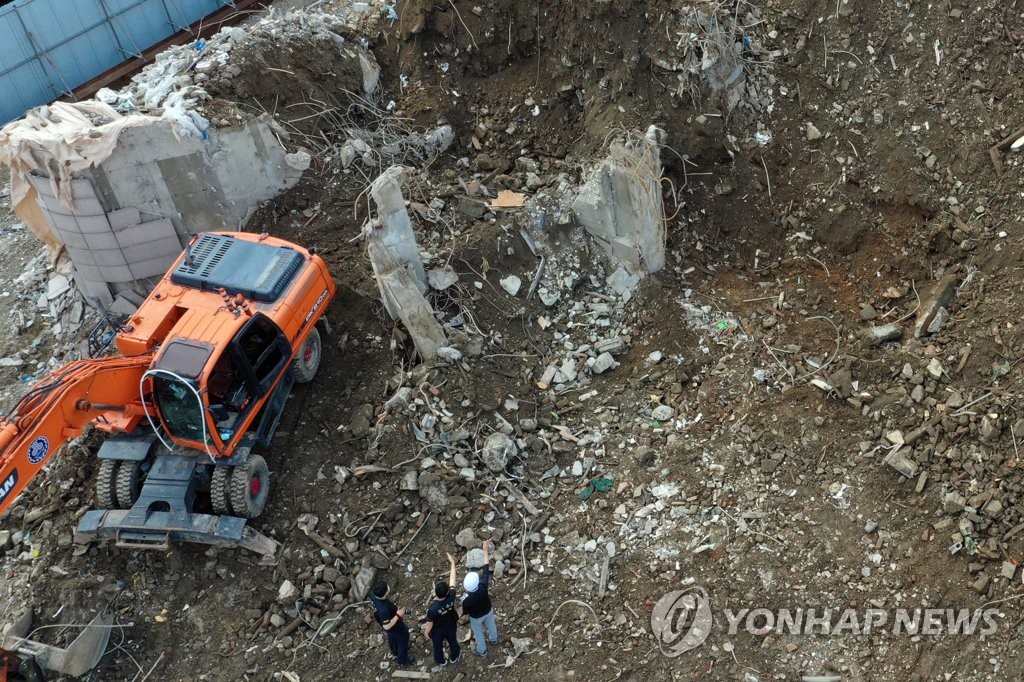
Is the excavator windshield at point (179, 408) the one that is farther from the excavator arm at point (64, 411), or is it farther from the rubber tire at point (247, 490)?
the rubber tire at point (247, 490)

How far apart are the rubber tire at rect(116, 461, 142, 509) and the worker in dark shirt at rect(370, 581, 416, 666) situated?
2.54m

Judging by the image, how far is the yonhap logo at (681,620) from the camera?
6.70 metres

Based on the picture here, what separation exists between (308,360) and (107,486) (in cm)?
218

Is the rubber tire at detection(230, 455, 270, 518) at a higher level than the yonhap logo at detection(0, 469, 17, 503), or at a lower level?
lower

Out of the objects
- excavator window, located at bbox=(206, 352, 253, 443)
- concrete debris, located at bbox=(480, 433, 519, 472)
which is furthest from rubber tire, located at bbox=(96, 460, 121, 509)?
concrete debris, located at bbox=(480, 433, 519, 472)

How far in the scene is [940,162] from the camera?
9.02 m

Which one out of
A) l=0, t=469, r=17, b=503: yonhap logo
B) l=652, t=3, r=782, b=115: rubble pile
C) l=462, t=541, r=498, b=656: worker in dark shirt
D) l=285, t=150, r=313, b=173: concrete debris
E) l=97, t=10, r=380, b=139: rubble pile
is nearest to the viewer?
l=0, t=469, r=17, b=503: yonhap logo

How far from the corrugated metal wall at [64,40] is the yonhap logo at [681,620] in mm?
11283

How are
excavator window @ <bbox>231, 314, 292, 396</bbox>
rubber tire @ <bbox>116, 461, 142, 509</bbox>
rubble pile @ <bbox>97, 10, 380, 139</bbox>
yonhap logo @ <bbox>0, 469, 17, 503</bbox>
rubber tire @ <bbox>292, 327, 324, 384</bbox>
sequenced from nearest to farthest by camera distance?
yonhap logo @ <bbox>0, 469, 17, 503</bbox>
rubber tire @ <bbox>116, 461, 142, 509</bbox>
excavator window @ <bbox>231, 314, 292, 396</bbox>
rubber tire @ <bbox>292, 327, 324, 384</bbox>
rubble pile @ <bbox>97, 10, 380, 139</bbox>

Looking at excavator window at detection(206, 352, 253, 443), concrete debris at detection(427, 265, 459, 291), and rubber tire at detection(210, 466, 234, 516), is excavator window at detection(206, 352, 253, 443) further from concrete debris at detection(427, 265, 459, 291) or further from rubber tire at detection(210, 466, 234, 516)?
concrete debris at detection(427, 265, 459, 291)

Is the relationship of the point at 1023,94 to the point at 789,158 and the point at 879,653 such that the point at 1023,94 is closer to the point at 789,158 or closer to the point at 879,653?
the point at 789,158

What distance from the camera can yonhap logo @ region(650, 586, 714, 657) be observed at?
264 inches

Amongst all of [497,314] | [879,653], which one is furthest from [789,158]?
[879,653]

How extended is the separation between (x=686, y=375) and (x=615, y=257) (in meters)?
1.65
